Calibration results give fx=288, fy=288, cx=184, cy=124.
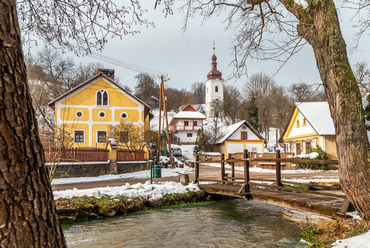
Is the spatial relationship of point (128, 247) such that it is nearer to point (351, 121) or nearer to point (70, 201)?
point (70, 201)

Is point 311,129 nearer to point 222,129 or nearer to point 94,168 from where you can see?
point 222,129

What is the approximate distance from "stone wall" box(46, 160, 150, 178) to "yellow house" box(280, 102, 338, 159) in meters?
15.1

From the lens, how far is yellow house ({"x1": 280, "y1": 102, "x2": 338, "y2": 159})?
25.9 metres

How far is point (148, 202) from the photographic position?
9.65 meters

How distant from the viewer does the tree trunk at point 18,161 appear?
64.5 inches

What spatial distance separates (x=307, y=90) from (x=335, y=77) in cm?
132

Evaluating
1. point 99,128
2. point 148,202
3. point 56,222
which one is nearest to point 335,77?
point 56,222

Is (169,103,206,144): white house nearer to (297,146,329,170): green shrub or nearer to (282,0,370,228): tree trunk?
(297,146,329,170): green shrub

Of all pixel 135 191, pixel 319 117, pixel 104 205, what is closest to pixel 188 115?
pixel 319 117

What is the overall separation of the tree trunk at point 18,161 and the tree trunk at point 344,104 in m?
3.93

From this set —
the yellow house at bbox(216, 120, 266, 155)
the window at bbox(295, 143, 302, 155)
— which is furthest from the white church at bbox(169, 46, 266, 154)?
the window at bbox(295, 143, 302, 155)

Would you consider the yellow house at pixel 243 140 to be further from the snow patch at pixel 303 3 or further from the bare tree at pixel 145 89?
the bare tree at pixel 145 89

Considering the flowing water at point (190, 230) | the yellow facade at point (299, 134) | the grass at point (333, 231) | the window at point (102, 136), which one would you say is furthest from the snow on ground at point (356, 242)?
the window at point (102, 136)

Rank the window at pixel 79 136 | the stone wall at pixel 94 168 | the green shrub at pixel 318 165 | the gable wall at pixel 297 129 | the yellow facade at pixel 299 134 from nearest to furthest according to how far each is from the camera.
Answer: the stone wall at pixel 94 168 → the green shrub at pixel 318 165 → the yellow facade at pixel 299 134 → the window at pixel 79 136 → the gable wall at pixel 297 129
